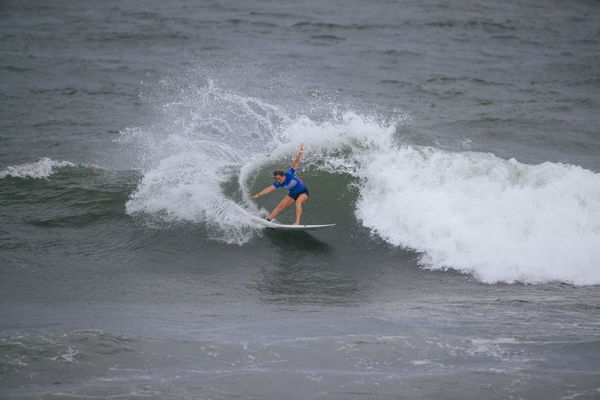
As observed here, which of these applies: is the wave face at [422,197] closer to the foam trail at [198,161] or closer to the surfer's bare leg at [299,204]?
the foam trail at [198,161]

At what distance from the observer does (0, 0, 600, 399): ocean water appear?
25.9 feet

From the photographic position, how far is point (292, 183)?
12500mm

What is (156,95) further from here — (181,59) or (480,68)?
(480,68)

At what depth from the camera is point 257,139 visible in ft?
56.2

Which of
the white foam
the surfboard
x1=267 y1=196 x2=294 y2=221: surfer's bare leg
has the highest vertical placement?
the white foam

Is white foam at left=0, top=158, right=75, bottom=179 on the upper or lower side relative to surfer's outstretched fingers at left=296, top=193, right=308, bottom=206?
upper

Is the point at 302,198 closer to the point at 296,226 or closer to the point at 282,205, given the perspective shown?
the point at 282,205

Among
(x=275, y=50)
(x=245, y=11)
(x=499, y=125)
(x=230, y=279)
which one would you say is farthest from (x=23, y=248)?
(x=245, y=11)

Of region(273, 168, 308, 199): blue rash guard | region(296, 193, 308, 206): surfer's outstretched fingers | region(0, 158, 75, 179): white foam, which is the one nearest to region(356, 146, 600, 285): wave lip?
region(296, 193, 308, 206): surfer's outstretched fingers

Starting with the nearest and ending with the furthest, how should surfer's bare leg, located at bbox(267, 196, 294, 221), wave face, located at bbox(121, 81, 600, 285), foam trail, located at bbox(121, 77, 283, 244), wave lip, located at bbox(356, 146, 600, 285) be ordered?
wave lip, located at bbox(356, 146, 600, 285) → wave face, located at bbox(121, 81, 600, 285) → surfer's bare leg, located at bbox(267, 196, 294, 221) → foam trail, located at bbox(121, 77, 283, 244)

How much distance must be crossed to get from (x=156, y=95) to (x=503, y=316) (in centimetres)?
1563

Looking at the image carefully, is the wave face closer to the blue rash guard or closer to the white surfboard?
the white surfboard

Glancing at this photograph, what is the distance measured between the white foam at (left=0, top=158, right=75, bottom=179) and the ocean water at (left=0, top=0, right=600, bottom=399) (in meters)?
0.07

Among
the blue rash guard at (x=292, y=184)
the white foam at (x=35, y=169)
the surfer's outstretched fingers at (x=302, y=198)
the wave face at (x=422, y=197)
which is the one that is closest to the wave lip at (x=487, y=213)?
the wave face at (x=422, y=197)
